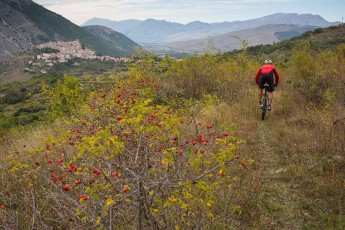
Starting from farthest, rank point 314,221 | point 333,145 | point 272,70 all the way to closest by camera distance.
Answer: point 272,70 < point 333,145 < point 314,221

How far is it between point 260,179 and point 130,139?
2.70m

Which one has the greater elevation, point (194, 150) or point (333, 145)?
point (194, 150)

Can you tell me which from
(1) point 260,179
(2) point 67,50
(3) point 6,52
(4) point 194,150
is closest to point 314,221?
(1) point 260,179

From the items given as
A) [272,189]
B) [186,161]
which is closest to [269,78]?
[272,189]

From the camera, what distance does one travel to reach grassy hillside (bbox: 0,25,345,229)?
274 centimetres

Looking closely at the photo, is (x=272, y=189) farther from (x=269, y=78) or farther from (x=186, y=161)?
(x=269, y=78)

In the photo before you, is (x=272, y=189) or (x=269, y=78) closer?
(x=272, y=189)

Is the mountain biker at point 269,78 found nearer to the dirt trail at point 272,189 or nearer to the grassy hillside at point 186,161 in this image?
the grassy hillside at point 186,161

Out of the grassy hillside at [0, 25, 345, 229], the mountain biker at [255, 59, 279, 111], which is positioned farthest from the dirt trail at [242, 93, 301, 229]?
the mountain biker at [255, 59, 279, 111]

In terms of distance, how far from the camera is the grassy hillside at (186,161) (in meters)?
2.74

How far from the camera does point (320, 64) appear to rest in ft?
34.2

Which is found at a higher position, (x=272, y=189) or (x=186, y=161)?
(x=186, y=161)

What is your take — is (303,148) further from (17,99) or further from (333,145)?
(17,99)

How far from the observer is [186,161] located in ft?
11.0
